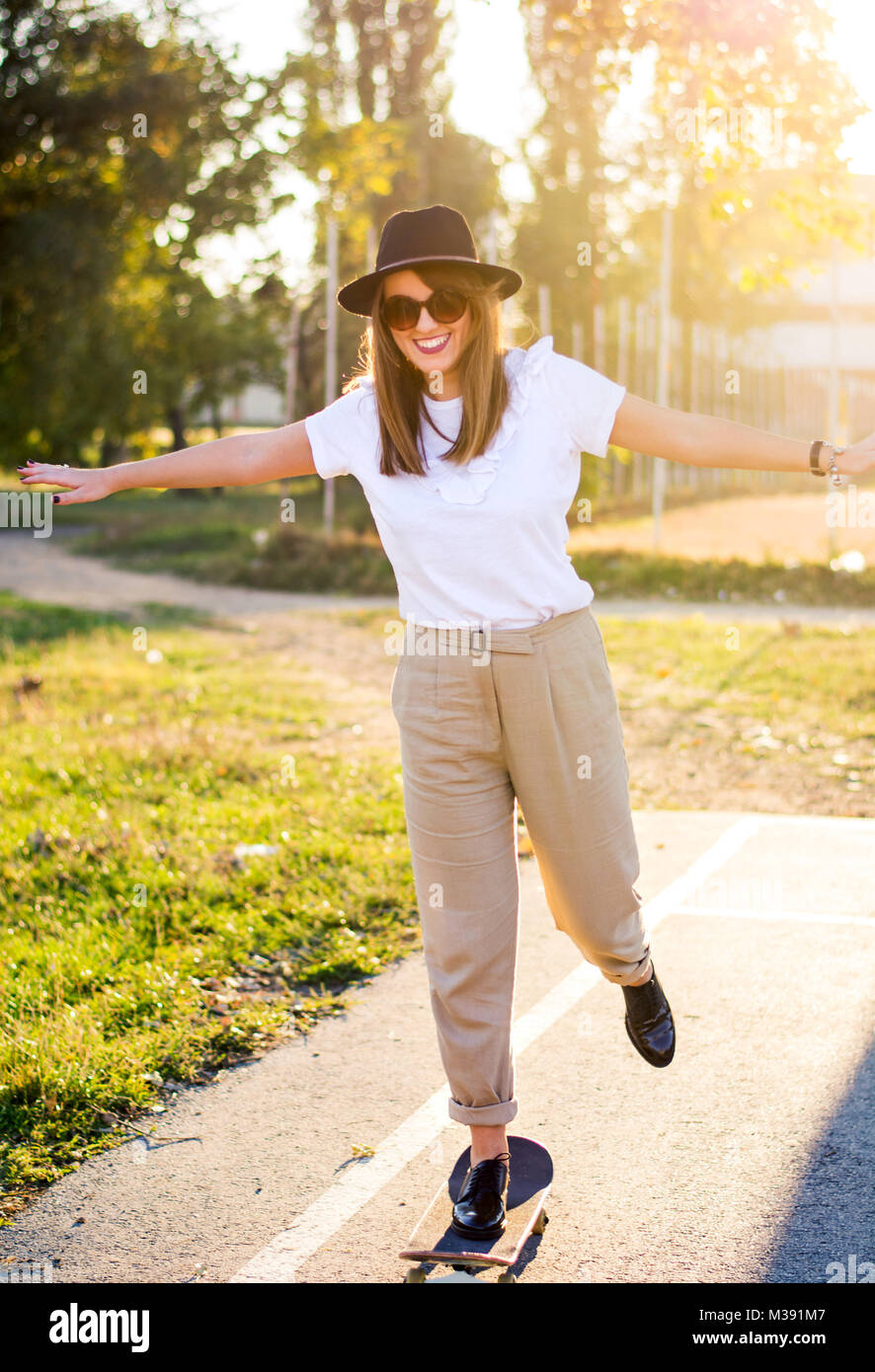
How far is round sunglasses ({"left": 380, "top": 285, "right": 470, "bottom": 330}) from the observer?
322 centimetres

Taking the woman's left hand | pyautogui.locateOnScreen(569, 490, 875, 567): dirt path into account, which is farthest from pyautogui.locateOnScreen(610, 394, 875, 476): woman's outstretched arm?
pyautogui.locateOnScreen(569, 490, 875, 567): dirt path

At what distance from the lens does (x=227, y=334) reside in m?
37.0

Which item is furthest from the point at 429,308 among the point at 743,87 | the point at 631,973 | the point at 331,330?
the point at 331,330

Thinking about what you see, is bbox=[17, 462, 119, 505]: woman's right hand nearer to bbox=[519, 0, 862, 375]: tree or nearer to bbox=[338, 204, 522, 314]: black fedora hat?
bbox=[338, 204, 522, 314]: black fedora hat

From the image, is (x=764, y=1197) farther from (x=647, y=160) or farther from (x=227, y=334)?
(x=647, y=160)

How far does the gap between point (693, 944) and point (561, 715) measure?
2.35 metres

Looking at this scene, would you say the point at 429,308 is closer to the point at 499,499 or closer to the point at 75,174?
the point at 499,499

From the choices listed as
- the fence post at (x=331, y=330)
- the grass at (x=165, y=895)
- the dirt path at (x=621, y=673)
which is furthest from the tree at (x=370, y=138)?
the grass at (x=165, y=895)

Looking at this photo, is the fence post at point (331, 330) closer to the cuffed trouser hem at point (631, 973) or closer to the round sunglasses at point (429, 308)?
the round sunglasses at point (429, 308)

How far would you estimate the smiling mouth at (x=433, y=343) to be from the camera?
3232 millimetres

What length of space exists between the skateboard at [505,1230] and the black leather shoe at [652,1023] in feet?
1.20

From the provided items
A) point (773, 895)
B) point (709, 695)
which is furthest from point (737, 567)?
point (773, 895)

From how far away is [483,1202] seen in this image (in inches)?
131

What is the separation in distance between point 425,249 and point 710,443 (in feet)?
2.58
